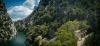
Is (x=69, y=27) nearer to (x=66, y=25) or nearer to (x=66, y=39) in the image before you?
(x=66, y=25)

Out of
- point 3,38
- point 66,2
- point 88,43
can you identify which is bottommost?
point 3,38

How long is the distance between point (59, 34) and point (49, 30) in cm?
5423

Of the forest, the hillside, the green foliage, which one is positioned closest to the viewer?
the forest

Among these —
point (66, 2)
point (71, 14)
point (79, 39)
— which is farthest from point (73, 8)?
point (79, 39)

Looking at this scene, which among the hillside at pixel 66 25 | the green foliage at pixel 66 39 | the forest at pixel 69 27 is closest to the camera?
the forest at pixel 69 27

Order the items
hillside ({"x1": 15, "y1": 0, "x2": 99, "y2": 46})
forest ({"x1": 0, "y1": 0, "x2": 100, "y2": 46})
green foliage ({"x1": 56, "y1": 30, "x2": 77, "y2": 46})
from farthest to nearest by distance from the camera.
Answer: hillside ({"x1": 15, "y1": 0, "x2": 99, "y2": 46}), green foliage ({"x1": 56, "y1": 30, "x2": 77, "y2": 46}), forest ({"x1": 0, "y1": 0, "x2": 100, "y2": 46})

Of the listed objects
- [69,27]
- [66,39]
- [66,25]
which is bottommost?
[66,39]

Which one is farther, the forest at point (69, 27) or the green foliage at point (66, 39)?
the green foliage at point (66, 39)

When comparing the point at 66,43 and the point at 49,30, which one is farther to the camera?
the point at 49,30

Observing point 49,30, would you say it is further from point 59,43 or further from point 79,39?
point 59,43

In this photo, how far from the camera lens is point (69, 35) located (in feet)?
245

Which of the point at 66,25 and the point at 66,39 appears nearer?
the point at 66,39

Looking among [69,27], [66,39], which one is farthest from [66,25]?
[66,39]

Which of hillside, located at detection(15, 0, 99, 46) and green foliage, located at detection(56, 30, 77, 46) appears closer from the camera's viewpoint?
green foliage, located at detection(56, 30, 77, 46)
